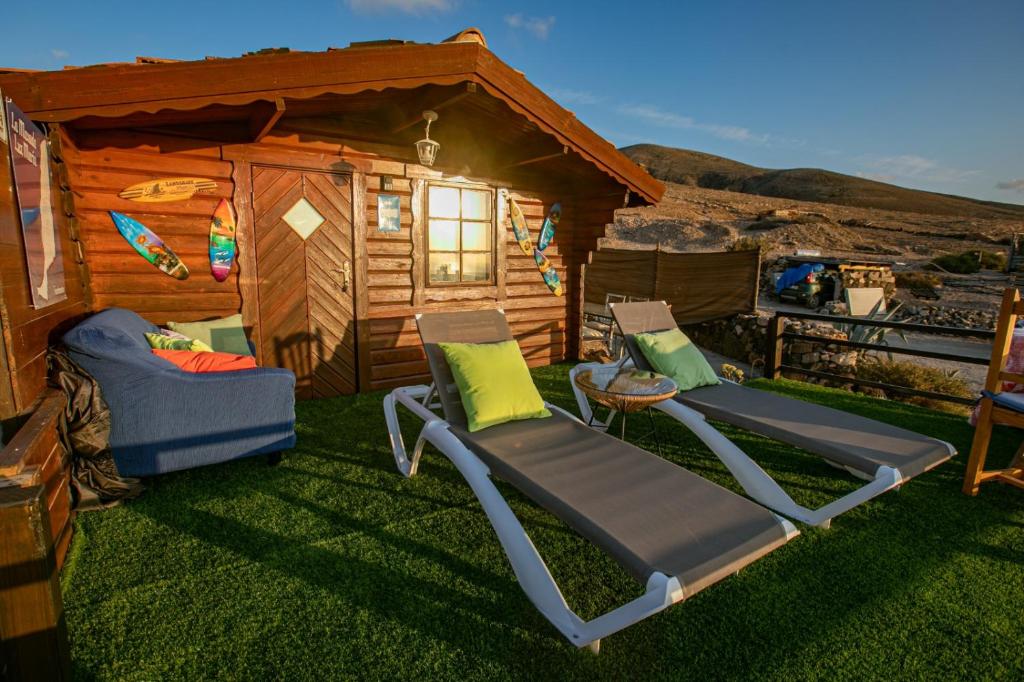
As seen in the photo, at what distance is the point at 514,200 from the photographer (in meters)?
6.20

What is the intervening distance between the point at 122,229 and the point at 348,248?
1891 millimetres

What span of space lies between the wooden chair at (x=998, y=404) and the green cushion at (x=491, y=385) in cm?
284

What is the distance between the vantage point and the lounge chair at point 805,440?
2611 millimetres

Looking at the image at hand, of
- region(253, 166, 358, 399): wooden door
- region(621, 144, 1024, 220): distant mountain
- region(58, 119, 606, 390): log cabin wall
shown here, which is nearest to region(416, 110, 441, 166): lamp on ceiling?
region(58, 119, 606, 390): log cabin wall

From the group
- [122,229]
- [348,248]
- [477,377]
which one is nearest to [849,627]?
[477,377]

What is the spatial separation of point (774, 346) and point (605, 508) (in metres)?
4.91

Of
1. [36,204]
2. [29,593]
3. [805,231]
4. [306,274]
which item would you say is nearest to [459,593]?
[29,593]

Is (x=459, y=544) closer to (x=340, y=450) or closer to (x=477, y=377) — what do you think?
(x=477, y=377)

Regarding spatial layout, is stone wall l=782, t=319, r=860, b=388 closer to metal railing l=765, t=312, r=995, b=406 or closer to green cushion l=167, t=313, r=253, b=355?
metal railing l=765, t=312, r=995, b=406

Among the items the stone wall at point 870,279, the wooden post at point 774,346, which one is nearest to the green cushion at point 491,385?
the wooden post at point 774,346

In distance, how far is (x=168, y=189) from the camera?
4234 mm

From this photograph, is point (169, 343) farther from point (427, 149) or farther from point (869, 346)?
point (869, 346)

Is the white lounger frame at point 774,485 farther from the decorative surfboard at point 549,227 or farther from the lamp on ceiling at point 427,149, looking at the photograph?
the decorative surfboard at point 549,227

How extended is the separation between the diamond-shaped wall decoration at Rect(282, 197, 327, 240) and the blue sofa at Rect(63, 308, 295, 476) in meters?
1.86
